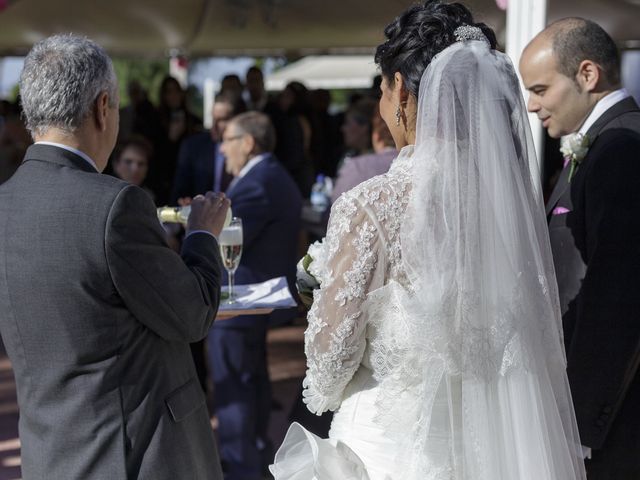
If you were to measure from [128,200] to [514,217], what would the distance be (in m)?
0.88

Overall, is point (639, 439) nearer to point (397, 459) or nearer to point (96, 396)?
point (397, 459)

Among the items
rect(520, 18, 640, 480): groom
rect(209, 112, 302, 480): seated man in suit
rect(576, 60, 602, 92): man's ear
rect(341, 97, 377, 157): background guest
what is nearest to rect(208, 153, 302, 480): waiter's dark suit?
rect(209, 112, 302, 480): seated man in suit

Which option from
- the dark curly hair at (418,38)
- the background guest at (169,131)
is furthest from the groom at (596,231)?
the background guest at (169,131)

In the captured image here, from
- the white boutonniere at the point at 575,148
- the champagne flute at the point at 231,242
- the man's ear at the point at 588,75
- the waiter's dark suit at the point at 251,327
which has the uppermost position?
the man's ear at the point at 588,75

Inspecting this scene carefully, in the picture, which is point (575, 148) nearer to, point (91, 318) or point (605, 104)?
point (605, 104)

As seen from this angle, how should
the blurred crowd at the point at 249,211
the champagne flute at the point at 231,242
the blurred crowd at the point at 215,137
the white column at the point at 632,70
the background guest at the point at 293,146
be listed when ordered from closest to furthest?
the champagne flute at the point at 231,242 → the blurred crowd at the point at 249,211 → the blurred crowd at the point at 215,137 → the background guest at the point at 293,146 → the white column at the point at 632,70

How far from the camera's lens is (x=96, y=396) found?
6.72 feet

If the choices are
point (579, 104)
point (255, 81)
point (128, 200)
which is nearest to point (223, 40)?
point (255, 81)

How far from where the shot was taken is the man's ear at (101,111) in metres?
2.09

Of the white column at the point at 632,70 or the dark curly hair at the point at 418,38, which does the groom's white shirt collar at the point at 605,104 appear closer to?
the dark curly hair at the point at 418,38

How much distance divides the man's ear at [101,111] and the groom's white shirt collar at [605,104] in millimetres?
1502

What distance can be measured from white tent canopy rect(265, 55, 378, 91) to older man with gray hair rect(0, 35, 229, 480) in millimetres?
12485

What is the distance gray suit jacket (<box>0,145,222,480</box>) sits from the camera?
199 centimetres

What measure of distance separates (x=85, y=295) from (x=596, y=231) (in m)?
1.44
